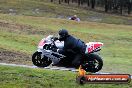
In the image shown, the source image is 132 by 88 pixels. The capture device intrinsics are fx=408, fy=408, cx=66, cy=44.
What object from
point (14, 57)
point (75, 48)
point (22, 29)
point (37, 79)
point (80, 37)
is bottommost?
point (80, 37)

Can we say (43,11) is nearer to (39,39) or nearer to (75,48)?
(39,39)

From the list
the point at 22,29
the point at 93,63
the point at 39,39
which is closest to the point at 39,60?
the point at 93,63

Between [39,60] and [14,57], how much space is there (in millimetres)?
5335

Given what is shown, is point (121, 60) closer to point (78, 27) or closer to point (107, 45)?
point (107, 45)

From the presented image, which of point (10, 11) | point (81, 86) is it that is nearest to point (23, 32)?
point (81, 86)

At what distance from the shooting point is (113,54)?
3012 centimetres

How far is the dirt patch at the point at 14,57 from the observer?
2208 centimetres

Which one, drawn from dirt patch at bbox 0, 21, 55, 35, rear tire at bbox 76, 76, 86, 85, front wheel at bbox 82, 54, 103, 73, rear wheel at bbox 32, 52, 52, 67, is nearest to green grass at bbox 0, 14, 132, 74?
dirt patch at bbox 0, 21, 55, 35

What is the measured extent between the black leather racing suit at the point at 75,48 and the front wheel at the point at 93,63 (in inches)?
13.2

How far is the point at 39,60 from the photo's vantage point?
1859 cm

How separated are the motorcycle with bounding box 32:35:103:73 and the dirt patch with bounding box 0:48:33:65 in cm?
352

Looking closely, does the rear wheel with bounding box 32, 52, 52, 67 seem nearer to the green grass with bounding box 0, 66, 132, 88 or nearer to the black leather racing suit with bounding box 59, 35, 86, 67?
the black leather racing suit with bounding box 59, 35, 86, 67

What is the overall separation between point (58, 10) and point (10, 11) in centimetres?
1363

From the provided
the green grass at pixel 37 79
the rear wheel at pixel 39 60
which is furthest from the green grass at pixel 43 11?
the green grass at pixel 37 79
